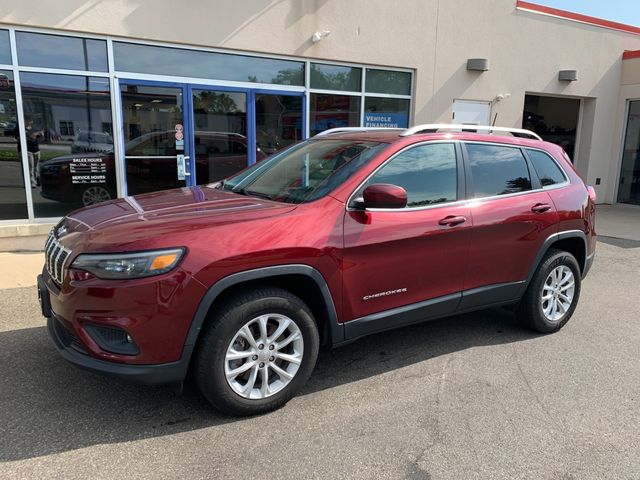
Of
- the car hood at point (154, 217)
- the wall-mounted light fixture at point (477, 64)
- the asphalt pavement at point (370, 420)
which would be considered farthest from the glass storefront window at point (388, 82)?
the car hood at point (154, 217)

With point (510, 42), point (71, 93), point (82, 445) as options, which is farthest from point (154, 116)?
point (510, 42)

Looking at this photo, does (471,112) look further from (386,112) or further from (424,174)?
(424,174)

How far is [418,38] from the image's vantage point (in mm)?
10070

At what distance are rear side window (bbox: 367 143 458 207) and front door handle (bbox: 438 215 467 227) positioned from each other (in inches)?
5.6

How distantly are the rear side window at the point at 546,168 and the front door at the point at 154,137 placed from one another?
18.1 feet

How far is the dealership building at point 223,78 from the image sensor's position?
718 centimetres

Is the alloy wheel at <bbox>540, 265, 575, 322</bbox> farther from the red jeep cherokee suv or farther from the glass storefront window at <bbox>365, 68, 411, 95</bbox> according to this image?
the glass storefront window at <bbox>365, 68, 411, 95</bbox>

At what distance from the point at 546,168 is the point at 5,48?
6872 millimetres

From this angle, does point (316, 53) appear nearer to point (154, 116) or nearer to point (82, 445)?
point (154, 116)

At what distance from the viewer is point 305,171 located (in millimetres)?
3869

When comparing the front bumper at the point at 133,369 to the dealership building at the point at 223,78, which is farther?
the dealership building at the point at 223,78

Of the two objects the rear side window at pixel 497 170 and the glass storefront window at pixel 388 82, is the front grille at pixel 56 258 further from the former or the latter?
the glass storefront window at pixel 388 82

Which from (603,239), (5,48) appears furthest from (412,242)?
(603,239)

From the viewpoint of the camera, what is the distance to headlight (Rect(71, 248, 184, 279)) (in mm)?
2770
